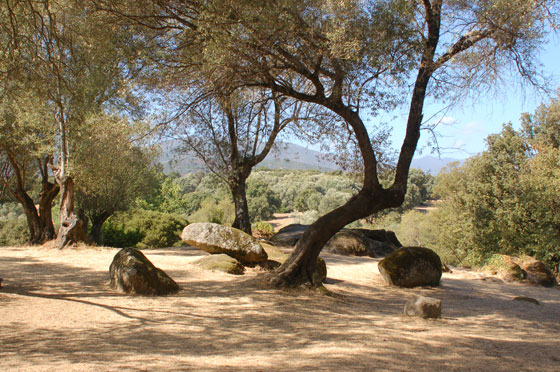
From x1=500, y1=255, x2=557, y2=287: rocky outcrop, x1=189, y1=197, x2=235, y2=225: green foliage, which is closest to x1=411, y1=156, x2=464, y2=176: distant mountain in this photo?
x1=500, y1=255, x2=557, y2=287: rocky outcrop

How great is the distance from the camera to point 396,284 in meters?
10.4

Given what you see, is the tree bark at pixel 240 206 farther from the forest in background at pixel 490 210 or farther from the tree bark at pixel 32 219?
the tree bark at pixel 32 219

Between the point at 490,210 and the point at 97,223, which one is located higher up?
the point at 490,210

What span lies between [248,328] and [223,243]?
198 inches

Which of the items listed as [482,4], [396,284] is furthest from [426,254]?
[482,4]

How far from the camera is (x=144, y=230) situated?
20.3m

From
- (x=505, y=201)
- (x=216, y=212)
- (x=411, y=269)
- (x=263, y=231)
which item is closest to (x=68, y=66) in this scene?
(x=411, y=269)

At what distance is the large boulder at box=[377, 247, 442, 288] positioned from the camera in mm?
10367

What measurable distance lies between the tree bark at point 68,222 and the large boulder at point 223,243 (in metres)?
5.09

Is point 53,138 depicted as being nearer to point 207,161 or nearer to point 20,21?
point 207,161

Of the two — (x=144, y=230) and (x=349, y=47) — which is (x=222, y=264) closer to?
(x=349, y=47)

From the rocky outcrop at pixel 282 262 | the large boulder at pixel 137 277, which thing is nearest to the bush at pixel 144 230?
the rocky outcrop at pixel 282 262

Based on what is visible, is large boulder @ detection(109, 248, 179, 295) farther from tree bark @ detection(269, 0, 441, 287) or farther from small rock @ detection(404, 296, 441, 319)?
small rock @ detection(404, 296, 441, 319)

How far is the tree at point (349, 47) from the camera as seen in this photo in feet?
25.3
